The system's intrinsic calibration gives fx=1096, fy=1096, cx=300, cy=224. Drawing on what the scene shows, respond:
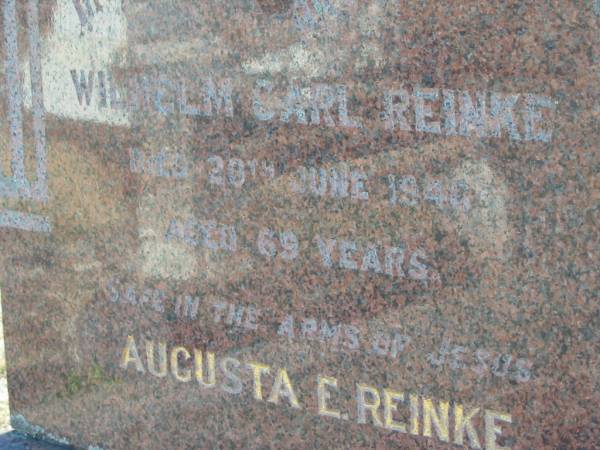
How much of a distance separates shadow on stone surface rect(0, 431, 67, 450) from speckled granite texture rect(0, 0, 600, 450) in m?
0.05

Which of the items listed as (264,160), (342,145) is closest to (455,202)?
(342,145)

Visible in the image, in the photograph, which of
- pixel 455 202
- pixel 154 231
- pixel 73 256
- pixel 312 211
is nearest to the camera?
pixel 455 202

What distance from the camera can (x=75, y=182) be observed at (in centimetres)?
359

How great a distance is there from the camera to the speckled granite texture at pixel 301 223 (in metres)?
2.66

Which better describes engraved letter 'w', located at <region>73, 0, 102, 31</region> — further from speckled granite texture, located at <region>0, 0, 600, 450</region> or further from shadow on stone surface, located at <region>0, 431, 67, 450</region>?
shadow on stone surface, located at <region>0, 431, 67, 450</region>

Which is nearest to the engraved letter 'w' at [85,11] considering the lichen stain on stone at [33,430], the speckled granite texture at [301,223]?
the speckled granite texture at [301,223]

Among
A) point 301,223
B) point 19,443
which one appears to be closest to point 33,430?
point 19,443

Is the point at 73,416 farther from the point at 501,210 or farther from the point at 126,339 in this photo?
the point at 501,210

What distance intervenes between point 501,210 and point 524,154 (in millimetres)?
154

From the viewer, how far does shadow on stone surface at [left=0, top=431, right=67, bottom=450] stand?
12.4 ft

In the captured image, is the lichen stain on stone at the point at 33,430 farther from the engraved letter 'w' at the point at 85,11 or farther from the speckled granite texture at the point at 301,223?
the engraved letter 'w' at the point at 85,11

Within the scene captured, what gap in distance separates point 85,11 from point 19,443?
1513mm

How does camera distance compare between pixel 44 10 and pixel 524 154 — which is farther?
pixel 44 10

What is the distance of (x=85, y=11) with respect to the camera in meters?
3.46
